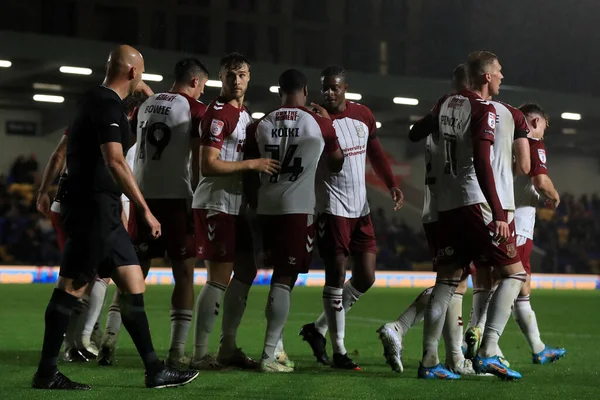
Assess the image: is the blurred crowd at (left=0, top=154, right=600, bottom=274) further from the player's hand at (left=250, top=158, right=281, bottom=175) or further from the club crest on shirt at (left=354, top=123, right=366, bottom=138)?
the player's hand at (left=250, top=158, right=281, bottom=175)

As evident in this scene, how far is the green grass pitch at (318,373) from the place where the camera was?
543cm

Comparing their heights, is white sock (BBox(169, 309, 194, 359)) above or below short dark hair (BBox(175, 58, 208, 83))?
below

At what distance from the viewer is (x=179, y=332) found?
6699mm

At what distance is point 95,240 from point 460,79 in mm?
2951

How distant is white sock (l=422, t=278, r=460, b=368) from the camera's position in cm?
625

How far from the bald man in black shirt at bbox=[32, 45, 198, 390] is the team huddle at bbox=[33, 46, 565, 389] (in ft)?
0.04

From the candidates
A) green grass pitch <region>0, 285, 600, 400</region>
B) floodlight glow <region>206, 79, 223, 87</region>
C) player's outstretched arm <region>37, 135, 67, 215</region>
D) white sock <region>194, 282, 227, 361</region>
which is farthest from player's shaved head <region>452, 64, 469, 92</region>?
floodlight glow <region>206, 79, 223, 87</region>

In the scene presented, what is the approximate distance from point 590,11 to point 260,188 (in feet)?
90.3

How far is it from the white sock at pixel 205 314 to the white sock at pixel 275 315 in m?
0.40

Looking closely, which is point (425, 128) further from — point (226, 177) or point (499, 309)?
point (226, 177)

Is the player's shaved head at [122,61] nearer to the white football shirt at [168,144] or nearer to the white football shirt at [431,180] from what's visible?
the white football shirt at [168,144]

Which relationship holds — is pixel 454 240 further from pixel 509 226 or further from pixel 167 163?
pixel 167 163

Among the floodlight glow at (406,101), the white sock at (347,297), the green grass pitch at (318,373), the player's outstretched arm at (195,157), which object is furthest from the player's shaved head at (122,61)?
the floodlight glow at (406,101)

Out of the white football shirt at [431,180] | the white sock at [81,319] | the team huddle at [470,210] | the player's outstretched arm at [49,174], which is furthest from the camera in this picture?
the white sock at [81,319]
